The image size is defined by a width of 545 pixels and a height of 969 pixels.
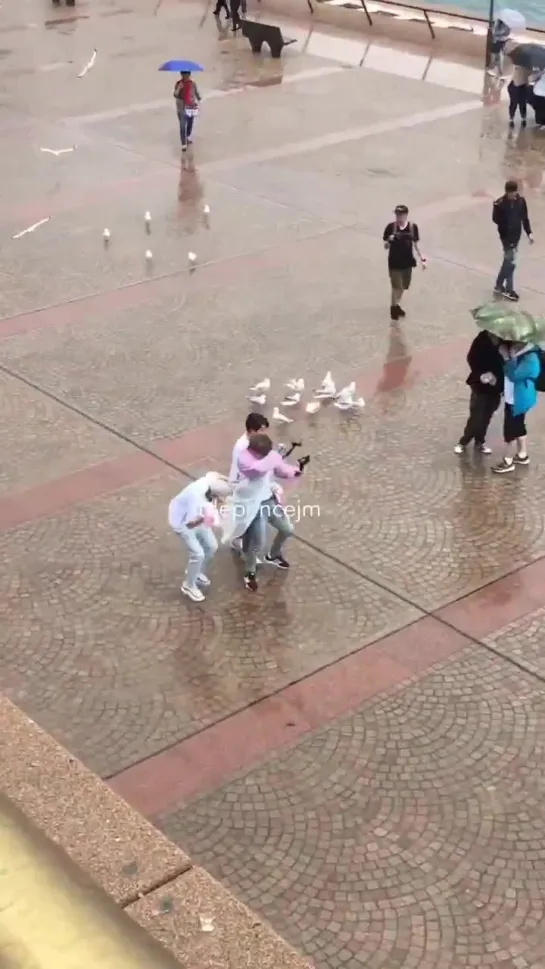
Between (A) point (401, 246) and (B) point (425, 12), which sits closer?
(A) point (401, 246)

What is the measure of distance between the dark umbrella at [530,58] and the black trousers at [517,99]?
37cm

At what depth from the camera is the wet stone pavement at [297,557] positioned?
5.55m

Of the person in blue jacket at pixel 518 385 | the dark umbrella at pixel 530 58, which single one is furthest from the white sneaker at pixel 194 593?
the dark umbrella at pixel 530 58

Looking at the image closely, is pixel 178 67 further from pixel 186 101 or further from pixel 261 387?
pixel 261 387

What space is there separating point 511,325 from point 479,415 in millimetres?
989

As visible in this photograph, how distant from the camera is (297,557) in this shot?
7.96m

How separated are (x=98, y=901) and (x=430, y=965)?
168 inches

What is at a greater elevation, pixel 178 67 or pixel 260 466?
pixel 178 67

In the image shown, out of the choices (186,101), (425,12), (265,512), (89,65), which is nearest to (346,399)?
(265,512)

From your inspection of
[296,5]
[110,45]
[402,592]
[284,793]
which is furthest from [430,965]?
[296,5]

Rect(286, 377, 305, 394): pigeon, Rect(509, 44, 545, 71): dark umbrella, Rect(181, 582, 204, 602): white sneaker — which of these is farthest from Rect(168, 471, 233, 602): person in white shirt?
Rect(509, 44, 545, 71): dark umbrella

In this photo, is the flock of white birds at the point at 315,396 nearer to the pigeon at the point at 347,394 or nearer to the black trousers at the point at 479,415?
the pigeon at the point at 347,394

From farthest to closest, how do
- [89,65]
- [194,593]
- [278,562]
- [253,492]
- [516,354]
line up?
[89,65] → [516,354] → [278,562] → [194,593] → [253,492]

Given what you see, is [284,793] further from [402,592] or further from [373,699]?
[402,592]
